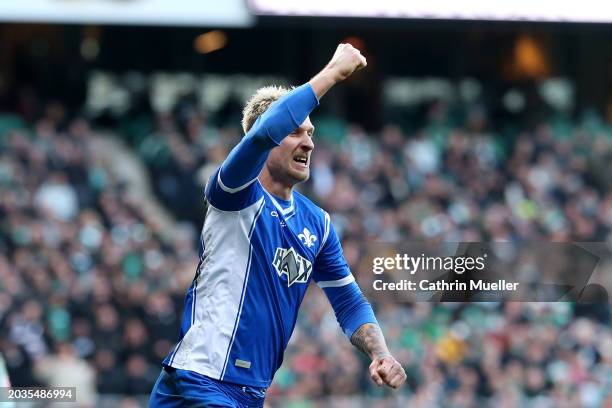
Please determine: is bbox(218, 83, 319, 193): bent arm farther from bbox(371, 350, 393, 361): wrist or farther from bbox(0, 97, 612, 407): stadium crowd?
bbox(0, 97, 612, 407): stadium crowd

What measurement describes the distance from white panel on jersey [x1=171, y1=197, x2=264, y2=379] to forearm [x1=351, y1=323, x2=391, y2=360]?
0.74 m

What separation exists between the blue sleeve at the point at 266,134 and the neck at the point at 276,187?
492mm

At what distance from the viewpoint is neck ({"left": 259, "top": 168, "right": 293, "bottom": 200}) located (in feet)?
18.3

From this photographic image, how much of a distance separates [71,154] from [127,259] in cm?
241

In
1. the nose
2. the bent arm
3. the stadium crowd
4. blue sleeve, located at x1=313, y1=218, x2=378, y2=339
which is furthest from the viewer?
the stadium crowd

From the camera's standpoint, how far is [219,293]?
17.5 ft

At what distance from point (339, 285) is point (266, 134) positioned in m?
1.27

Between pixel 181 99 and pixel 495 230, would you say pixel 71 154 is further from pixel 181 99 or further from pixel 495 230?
pixel 495 230

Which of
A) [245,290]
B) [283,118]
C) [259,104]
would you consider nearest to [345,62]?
[283,118]

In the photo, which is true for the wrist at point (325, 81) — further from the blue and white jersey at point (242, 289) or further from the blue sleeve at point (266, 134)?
the blue and white jersey at point (242, 289)

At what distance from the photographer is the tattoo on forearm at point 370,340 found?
5.66 meters

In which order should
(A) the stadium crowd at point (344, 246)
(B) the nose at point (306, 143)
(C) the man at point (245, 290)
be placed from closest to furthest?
(C) the man at point (245, 290), (B) the nose at point (306, 143), (A) the stadium crowd at point (344, 246)


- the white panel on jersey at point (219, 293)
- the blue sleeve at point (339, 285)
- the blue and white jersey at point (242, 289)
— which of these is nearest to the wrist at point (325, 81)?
the blue and white jersey at point (242, 289)

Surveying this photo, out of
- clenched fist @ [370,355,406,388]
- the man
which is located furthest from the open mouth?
clenched fist @ [370,355,406,388]
